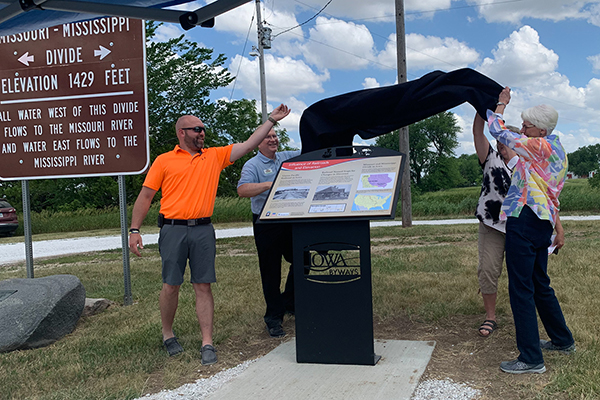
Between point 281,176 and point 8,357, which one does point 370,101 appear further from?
point 8,357

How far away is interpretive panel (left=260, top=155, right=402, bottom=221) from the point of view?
157 inches

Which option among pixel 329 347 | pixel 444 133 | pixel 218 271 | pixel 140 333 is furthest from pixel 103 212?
pixel 444 133

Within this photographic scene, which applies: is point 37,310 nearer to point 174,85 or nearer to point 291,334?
point 291,334

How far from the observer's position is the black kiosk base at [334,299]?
4.06 m

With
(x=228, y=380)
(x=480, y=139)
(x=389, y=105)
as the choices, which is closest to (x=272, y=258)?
(x=228, y=380)

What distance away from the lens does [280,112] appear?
4.65 m

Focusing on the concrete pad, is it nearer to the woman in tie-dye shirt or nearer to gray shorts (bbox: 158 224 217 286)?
the woman in tie-dye shirt

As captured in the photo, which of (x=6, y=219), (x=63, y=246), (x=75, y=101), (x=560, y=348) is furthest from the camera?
(x=6, y=219)

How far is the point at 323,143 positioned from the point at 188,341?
2192 millimetres

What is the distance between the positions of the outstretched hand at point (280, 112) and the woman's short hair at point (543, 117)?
1897 millimetres

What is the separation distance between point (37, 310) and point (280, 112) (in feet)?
9.89

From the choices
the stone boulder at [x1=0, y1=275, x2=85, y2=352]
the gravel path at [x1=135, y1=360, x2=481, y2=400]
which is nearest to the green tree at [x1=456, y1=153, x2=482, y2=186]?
the stone boulder at [x1=0, y1=275, x2=85, y2=352]

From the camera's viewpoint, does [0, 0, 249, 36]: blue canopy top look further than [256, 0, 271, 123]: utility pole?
No

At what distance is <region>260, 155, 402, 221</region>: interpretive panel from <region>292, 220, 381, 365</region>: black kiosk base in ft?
0.43
